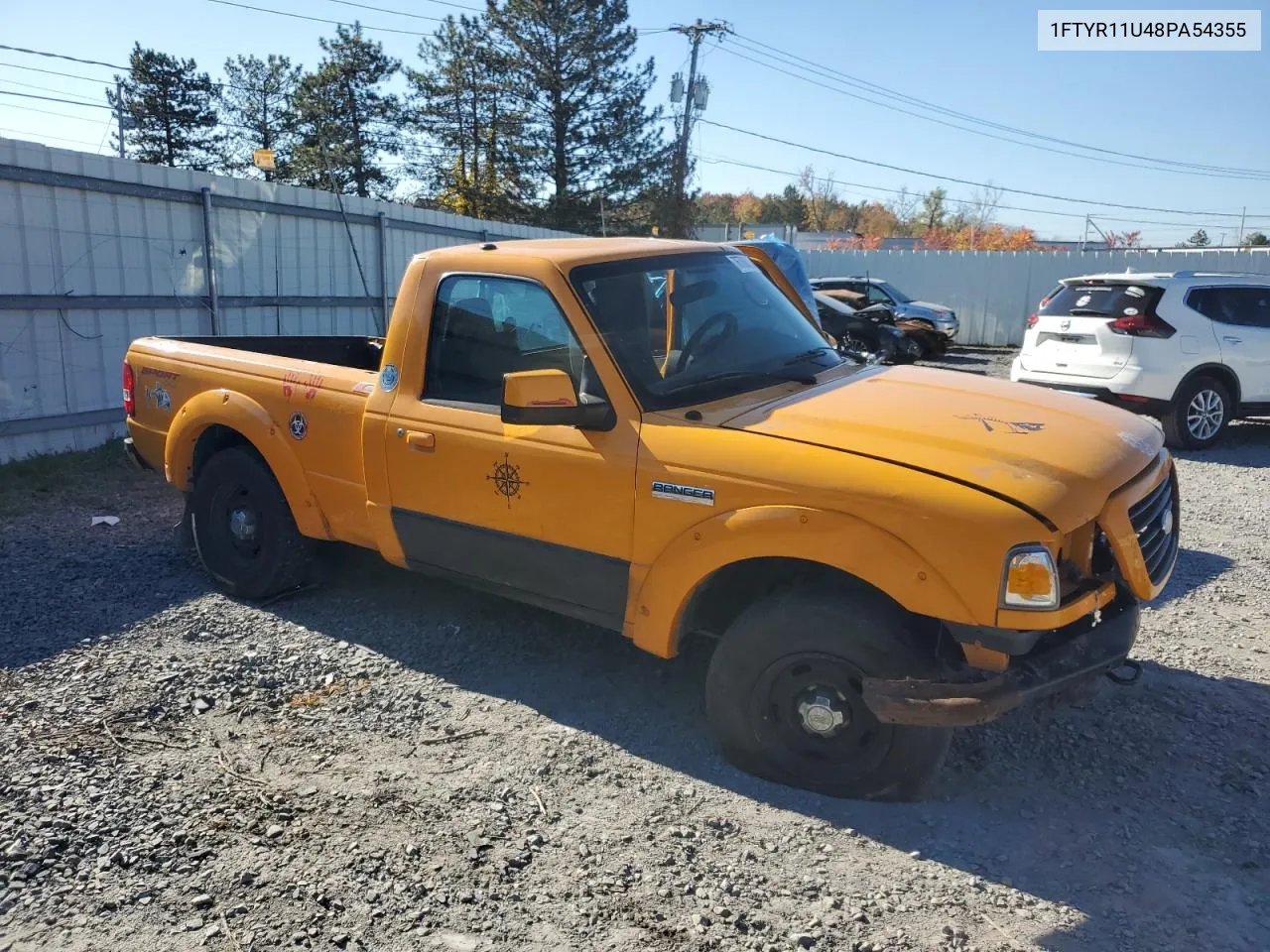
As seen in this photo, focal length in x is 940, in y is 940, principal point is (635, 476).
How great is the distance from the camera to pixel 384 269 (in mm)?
12586

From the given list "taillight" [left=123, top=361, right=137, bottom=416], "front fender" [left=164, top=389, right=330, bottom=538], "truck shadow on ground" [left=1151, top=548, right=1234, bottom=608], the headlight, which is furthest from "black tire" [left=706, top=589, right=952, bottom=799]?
"taillight" [left=123, top=361, right=137, bottom=416]

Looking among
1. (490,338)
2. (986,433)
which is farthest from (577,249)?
(986,433)

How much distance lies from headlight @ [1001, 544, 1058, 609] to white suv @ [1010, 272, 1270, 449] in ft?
25.2

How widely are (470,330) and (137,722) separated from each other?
2165 millimetres

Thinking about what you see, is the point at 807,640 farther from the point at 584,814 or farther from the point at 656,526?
the point at 584,814

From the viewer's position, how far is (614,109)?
1353 inches

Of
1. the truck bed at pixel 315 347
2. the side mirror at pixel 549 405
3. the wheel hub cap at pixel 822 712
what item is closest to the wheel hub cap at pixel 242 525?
the truck bed at pixel 315 347

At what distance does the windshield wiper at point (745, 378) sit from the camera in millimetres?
3762

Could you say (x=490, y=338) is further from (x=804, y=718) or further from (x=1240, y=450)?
(x=1240, y=450)

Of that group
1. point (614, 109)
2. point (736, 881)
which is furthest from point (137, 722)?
point (614, 109)

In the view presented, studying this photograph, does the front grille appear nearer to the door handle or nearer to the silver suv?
the door handle

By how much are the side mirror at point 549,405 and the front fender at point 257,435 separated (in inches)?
67.3

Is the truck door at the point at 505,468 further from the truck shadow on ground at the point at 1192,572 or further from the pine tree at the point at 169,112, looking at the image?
the pine tree at the point at 169,112

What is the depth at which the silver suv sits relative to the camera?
20.1 meters
